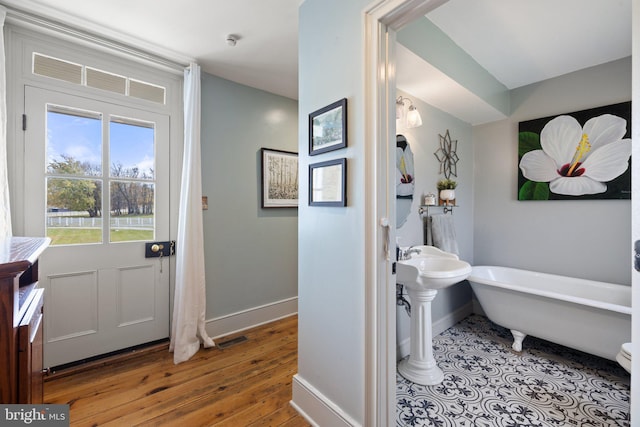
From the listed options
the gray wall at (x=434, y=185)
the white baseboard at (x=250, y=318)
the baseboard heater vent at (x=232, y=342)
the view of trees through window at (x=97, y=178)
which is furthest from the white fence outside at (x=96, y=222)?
the gray wall at (x=434, y=185)

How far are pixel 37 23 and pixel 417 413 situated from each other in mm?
3329

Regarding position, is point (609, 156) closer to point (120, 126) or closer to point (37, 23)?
point (120, 126)

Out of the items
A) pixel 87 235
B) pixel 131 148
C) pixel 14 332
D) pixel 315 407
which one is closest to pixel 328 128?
pixel 14 332

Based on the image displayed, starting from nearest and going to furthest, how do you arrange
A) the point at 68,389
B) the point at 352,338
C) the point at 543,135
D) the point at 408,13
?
the point at 408,13, the point at 352,338, the point at 68,389, the point at 543,135

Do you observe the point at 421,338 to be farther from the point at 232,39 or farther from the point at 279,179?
the point at 232,39

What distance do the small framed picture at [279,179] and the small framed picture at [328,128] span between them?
1406mm

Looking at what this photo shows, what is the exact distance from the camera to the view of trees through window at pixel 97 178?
1938 millimetres

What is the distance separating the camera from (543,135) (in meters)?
2.72

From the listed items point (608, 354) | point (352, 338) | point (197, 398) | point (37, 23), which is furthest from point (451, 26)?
point (197, 398)

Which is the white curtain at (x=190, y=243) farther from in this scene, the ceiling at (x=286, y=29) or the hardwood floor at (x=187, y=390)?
the ceiling at (x=286, y=29)

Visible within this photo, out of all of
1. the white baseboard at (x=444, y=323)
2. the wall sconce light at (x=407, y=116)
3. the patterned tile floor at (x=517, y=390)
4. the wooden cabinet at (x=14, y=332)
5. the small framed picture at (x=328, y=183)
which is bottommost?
the patterned tile floor at (x=517, y=390)

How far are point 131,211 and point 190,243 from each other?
20.2 inches

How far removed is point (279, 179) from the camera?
304 centimetres

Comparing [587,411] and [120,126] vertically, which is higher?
[120,126]
